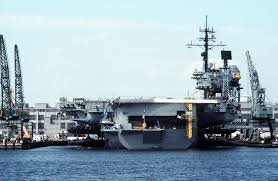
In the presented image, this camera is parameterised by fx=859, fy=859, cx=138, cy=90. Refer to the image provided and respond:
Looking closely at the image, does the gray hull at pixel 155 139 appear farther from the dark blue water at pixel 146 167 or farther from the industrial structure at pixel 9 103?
the industrial structure at pixel 9 103

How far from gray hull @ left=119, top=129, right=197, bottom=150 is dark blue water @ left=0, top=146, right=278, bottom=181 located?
16.2 ft

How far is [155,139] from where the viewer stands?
98.4 m

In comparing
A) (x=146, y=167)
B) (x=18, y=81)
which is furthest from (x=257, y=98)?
(x=146, y=167)

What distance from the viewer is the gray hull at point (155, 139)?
97.8 metres

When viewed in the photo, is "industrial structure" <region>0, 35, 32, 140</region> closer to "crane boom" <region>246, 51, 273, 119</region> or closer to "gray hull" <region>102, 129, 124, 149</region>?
"gray hull" <region>102, 129, 124, 149</region>

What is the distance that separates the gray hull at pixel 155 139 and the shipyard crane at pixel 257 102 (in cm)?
3572

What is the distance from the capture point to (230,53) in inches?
5002

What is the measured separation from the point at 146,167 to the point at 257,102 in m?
67.6

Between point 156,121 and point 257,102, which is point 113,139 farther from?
point 257,102

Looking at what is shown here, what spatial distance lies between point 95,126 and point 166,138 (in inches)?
Answer: 671

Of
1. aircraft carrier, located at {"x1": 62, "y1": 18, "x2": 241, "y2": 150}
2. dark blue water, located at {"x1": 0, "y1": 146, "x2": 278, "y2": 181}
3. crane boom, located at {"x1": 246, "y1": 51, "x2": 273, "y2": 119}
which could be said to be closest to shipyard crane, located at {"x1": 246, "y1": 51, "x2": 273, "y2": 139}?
crane boom, located at {"x1": 246, "y1": 51, "x2": 273, "y2": 119}

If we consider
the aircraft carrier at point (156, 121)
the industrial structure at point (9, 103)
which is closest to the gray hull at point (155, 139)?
the aircraft carrier at point (156, 121)

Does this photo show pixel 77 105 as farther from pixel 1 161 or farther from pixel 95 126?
pixel 1 161

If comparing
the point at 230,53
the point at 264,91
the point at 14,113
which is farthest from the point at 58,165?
the point at 264,91
